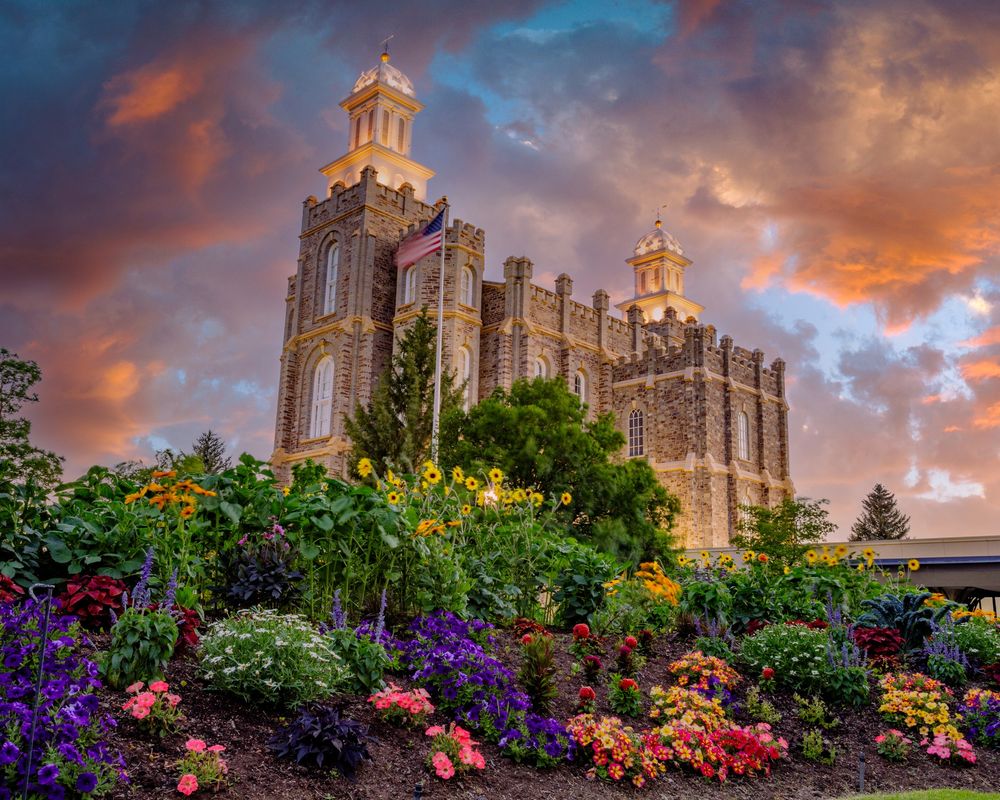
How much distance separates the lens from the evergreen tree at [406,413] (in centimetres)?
2280

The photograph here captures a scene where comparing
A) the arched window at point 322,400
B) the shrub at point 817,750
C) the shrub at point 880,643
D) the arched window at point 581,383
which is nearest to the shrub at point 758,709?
the shrub at point 817,750

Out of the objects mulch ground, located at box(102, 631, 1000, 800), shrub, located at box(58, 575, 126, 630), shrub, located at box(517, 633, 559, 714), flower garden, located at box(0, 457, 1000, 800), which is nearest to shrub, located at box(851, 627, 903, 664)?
flower garden, located at box(0, 457, 1000, 800)

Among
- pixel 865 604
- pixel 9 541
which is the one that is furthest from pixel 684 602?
pixel 9 541

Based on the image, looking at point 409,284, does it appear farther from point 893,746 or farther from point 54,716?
point 54,716

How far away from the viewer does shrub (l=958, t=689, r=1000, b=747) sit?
729 cm

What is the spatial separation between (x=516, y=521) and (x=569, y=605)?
205 centimetres

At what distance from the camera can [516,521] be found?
10977 millimetres

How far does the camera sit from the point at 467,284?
36625 mm

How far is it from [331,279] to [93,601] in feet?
110

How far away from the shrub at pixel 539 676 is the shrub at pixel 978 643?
4.70m

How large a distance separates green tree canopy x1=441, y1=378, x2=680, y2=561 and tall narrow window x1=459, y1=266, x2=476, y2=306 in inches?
612

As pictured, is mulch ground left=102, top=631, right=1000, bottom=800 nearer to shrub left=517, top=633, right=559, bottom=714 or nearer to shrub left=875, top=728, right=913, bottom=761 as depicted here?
shrub left=875, top=728, right=913, bottom=761

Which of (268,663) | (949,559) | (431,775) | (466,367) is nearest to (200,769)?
(268,663)

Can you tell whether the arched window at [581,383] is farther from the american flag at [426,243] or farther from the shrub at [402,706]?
the shrub at [402,706]
